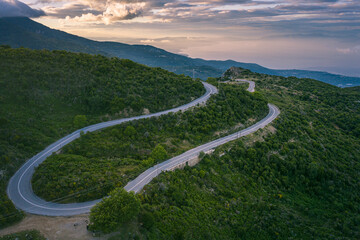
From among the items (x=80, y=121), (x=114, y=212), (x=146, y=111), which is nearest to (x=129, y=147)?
(x=80, y=121)

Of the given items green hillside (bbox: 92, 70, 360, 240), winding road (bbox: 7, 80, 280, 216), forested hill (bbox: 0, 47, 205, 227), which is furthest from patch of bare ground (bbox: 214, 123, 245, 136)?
forested hill (bbox: 0, 47, 205, 227)

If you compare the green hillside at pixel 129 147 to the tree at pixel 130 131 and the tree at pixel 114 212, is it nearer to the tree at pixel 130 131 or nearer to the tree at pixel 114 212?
the tree at pixel 130 131

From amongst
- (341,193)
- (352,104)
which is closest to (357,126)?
(352,104)

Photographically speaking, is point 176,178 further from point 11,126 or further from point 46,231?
point 11,126

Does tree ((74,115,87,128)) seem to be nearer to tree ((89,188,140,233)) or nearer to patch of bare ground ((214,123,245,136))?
tree ((89,188,140,233))

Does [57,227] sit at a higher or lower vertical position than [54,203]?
higher

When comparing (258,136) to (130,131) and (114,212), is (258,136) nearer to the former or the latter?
(130,131)
